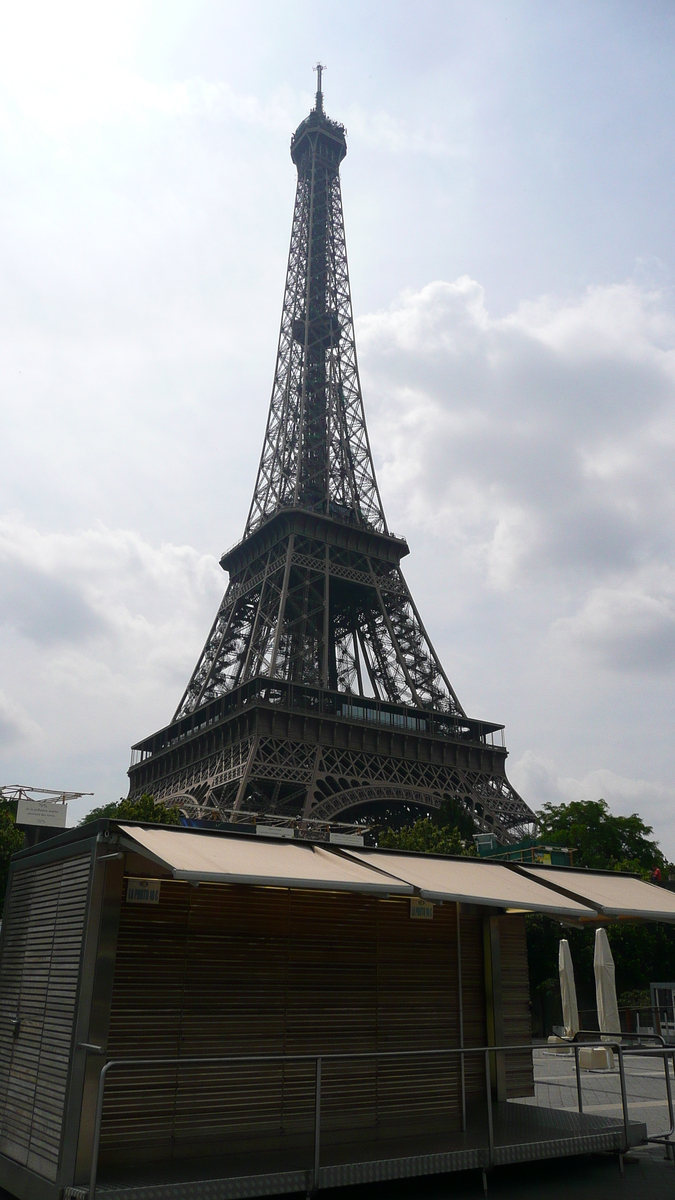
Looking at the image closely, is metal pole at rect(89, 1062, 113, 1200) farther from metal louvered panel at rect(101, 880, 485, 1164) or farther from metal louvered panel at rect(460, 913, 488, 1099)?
metal louvered panel at rect(460, 913, 488, 1099)

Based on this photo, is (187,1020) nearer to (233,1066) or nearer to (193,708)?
(233,1066)

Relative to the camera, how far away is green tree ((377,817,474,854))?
125 feet

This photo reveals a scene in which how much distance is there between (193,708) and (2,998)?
1770 inches

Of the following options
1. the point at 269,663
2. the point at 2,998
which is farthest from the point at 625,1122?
the point at 269,663

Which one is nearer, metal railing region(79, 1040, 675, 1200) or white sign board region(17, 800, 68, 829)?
metal railing region(79, 1040, 675, 1200)

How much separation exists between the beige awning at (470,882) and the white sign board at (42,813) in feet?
83.6

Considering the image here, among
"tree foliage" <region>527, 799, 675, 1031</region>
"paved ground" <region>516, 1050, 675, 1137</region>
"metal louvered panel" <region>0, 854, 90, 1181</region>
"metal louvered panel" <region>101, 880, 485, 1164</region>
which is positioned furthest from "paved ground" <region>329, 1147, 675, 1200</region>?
"tree foliage" <region>527, 799, 675, 1031</region>

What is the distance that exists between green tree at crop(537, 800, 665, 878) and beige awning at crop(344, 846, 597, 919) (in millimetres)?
44701

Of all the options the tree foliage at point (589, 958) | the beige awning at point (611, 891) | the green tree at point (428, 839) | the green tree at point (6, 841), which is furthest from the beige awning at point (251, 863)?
the green tree at point (428, 839)

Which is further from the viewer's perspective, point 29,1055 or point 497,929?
point 497,929

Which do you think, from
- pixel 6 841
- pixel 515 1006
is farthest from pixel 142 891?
pixel 6 841

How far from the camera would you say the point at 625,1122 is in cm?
987

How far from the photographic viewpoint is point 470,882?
10258mm

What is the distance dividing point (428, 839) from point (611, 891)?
29037mm
